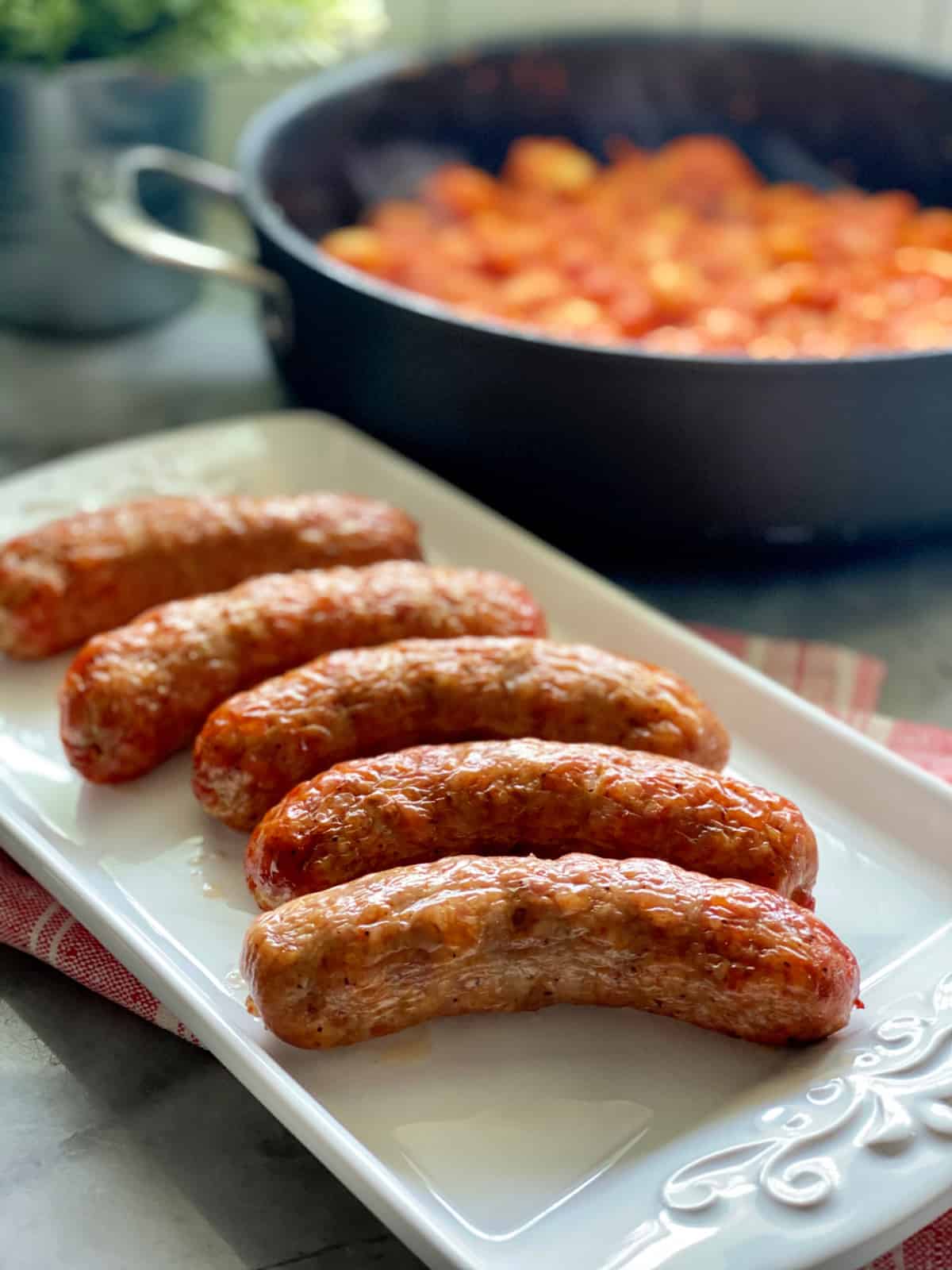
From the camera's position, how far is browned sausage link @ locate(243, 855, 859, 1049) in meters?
1.52

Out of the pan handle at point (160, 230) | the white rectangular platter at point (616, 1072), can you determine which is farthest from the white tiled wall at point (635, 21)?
the white rectangular platter at point (616, 1072)

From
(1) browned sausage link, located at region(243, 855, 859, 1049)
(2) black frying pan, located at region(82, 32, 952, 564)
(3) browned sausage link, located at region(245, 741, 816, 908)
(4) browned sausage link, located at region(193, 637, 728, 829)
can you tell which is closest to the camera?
(1) browned sausage link, located at region(243, 855, 859, 1049)

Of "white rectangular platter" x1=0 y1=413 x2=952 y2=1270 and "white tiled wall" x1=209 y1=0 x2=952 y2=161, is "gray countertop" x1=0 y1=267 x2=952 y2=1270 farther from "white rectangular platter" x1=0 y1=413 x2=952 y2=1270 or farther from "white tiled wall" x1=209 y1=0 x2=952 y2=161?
"white tiled wall" x1=209 y1=0 x2=952 y2=161

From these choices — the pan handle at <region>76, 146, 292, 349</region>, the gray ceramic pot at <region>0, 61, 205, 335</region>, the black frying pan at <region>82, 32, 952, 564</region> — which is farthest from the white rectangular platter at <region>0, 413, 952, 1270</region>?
the gray ceramic pot at <region>0, 61, 205, 335</region>

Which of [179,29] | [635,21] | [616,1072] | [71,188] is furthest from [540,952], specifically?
[635,21]

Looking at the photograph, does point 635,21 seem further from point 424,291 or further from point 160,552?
point 160,552

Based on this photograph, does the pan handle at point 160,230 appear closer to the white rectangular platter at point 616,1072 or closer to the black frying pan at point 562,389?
the black frying pan at point 562,389

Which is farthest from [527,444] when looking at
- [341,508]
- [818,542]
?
[818,542]

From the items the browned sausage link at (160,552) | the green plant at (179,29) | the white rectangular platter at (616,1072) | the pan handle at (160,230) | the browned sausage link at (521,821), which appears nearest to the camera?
the white rectangular platter at (616,1072)

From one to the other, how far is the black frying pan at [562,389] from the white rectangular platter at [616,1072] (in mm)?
458

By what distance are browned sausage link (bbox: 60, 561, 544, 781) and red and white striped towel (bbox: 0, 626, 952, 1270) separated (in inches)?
7.7

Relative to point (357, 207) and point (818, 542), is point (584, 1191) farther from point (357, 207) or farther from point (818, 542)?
point (357, 207)

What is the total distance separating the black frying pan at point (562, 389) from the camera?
235 cm

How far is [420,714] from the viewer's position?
1.90 m
